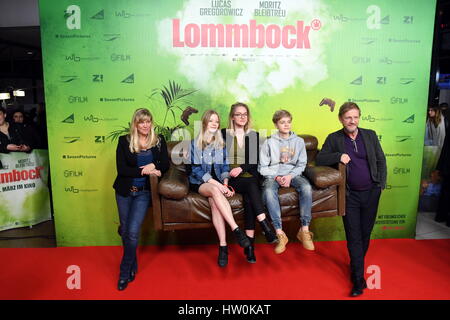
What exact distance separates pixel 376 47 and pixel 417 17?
1.69ft

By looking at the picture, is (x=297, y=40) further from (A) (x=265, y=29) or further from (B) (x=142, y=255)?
(B) (x=142, y=255)

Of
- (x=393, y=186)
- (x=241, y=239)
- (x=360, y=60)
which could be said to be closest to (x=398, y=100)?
(x=360, y=60)

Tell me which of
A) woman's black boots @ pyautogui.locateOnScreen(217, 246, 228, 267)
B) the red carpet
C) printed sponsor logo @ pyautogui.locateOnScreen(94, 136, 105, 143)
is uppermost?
printed sponsor logo @ pyautogui.locateOnScreen(94, 136, 105, 143)

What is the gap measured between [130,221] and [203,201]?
2.04 ft

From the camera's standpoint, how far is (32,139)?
396 centimetres

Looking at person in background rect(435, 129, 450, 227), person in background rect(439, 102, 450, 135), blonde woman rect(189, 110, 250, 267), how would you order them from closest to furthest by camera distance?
blonde woman rect(189, 110, 250, 267) → person in background rect(435, 129, 450, 227) → person in background rect(439, 102, 450, 135)

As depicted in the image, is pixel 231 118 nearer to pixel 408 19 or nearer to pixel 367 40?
pixel 367 40

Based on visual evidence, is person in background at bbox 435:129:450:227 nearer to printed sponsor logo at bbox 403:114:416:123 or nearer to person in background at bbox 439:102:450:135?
person in background at bbox 439:102:450:135

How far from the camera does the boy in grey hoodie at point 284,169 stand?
2914 millimetres

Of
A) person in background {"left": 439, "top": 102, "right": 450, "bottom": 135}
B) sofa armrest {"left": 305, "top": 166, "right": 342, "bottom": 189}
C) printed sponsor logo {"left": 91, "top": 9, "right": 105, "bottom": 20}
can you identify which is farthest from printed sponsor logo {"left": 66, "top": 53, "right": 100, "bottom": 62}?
person in background {"left": 439, "top": 102, "right": 450, "bottom": 135}

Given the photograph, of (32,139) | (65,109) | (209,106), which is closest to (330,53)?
(209,106)

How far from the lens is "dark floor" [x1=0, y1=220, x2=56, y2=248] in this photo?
3.65 m

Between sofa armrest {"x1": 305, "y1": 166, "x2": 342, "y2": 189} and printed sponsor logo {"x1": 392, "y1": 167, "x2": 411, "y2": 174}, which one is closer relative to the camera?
sofa armrest {"x1": 305, "y1": 166, "x2": 342, "y2": 189}

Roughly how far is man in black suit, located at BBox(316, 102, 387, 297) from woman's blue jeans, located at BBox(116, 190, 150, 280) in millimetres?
1646
